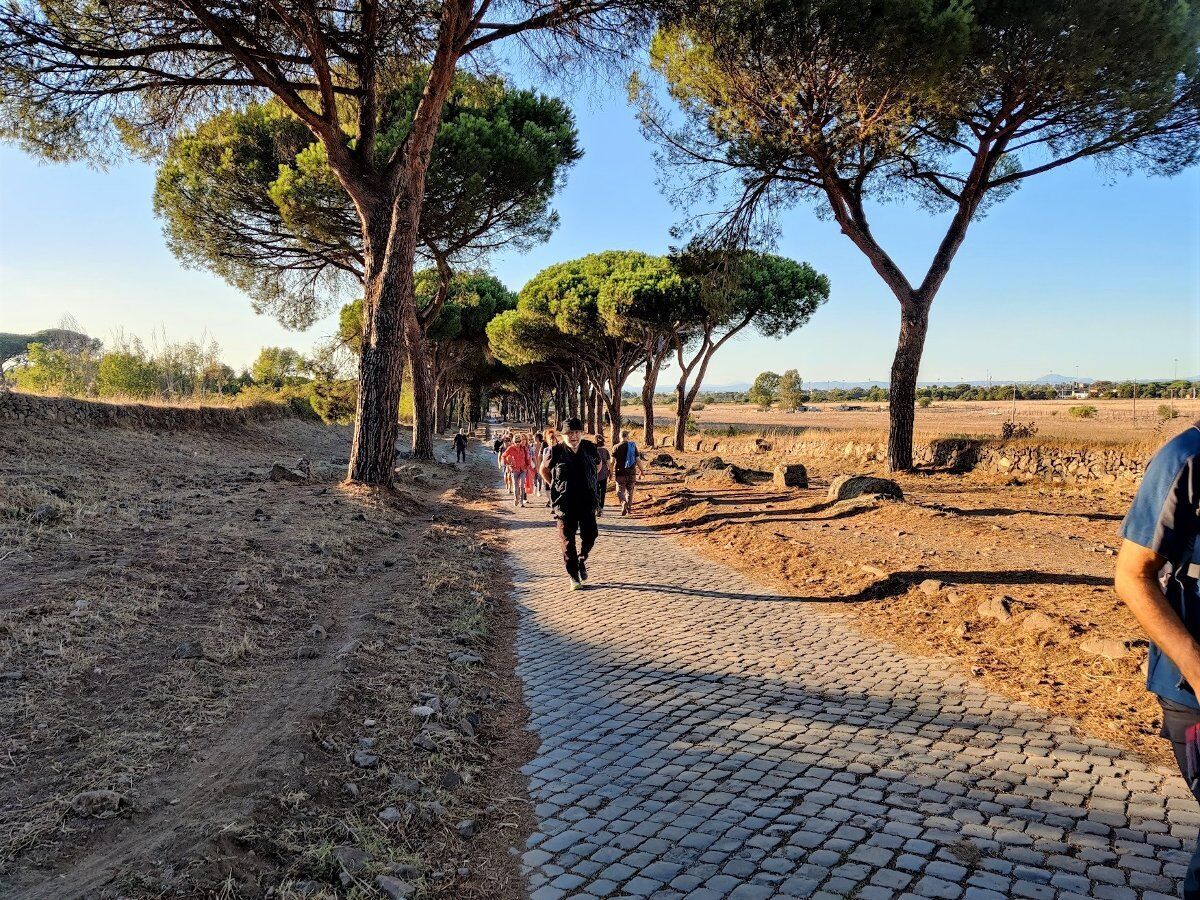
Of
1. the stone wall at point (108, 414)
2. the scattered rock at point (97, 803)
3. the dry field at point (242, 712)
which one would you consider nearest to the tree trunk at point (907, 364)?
the dry field at point (242, 712)

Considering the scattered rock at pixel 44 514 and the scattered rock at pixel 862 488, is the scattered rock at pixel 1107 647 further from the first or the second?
the scattered rock at pixel 44 514

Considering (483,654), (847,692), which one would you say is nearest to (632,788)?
(847,692)

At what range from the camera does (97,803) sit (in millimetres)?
2834

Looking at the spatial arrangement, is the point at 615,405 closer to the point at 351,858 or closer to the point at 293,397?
the point at 293,397

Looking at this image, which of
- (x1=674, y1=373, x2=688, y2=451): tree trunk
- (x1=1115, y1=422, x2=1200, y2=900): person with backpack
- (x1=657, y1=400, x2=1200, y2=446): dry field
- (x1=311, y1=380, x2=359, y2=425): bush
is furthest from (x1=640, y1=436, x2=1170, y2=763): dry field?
(x1=311, y1=380, x2=359, y2=425): bush

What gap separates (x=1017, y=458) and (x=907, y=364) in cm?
350

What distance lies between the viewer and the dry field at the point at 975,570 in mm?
4562

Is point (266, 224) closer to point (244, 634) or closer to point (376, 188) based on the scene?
point (376, 188)

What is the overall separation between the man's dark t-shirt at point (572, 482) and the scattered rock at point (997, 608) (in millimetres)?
3814

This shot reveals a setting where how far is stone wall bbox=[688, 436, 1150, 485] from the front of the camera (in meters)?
13.5

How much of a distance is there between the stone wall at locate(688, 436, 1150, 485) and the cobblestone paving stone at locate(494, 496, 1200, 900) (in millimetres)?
11066

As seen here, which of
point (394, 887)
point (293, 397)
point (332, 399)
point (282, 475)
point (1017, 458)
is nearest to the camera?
point (394, 887)

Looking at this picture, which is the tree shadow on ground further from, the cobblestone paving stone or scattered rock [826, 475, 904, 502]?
scattered rock [826, 475, 904, 502]

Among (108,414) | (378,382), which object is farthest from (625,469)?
(108,414)
